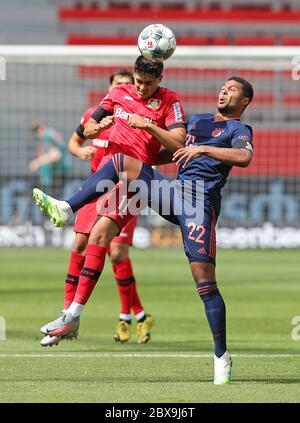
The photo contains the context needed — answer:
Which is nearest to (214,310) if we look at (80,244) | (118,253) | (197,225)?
(197,225)

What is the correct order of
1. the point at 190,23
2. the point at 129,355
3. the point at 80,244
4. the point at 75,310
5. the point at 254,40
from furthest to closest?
the point at 190,23 < the point at 254,40 < the point at 80,244 < the point at 129,355 < the point at 75,310

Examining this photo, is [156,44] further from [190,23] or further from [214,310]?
[190,23]

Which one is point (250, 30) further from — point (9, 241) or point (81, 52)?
point (81, 52)

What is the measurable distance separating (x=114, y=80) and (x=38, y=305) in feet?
12.5

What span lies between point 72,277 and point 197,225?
2.40 m

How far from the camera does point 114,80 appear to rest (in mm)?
10328

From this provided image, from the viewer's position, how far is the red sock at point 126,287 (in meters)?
10.4

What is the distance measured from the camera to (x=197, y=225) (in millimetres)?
7594

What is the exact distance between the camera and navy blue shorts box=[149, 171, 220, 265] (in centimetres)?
756

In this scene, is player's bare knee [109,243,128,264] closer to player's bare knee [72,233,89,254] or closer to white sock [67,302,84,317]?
player's bare knee [72,233,89,254]

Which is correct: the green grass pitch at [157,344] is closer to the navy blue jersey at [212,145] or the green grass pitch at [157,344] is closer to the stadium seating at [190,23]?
the navy blue jersey at [212,145]

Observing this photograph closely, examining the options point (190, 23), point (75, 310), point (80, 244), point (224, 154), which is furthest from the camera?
point (190, 23)

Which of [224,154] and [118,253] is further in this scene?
[118,253]

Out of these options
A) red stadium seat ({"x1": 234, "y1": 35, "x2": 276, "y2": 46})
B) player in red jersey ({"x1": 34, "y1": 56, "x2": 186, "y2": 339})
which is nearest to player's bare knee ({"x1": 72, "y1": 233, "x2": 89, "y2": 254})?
player in red jersey ({"x1": 34, "y1": 56, "x2": 186, "y2": 339})
